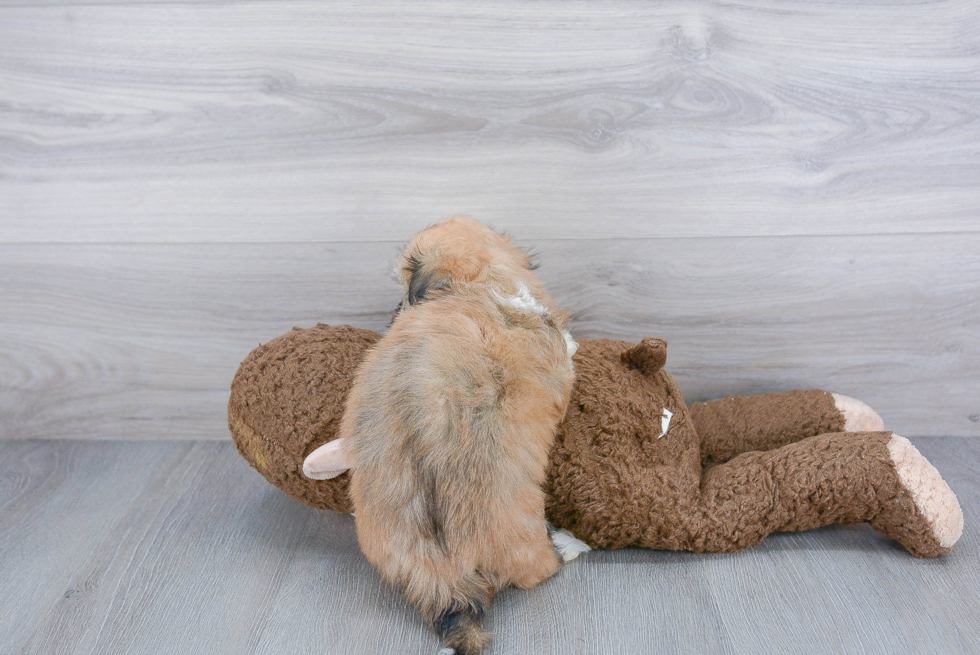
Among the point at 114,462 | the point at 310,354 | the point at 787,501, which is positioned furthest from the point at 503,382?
the point at 114,462

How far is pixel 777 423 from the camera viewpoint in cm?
123

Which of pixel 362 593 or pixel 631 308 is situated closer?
pixel 362 593

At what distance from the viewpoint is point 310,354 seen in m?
1.13

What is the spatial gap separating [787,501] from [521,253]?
535 millimetres

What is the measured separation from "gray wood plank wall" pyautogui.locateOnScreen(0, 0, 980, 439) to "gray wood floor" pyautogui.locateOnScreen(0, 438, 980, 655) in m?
0.35

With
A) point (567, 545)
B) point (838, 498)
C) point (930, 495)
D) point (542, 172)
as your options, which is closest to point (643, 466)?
point (567, 545)

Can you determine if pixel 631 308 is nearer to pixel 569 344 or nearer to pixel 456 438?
pixel 569 344

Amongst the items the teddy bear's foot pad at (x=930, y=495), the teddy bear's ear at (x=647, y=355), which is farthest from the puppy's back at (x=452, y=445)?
the teddy bear's foot pad at (x=930, y=495)

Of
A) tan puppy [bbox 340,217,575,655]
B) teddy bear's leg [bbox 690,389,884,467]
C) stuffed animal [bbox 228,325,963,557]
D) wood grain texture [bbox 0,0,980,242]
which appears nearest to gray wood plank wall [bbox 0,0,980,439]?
wood grain texture [bbox 0,0,980,242]

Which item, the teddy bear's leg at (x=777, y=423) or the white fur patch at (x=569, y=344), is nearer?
the white fur patch at (x=569, y=344)

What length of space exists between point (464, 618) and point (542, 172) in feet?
2.42

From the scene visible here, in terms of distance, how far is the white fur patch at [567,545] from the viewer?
1.08 m

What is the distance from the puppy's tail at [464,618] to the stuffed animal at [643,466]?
0.19 meters

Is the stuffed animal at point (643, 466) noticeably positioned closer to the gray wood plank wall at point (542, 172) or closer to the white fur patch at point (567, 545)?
the white fur patch at point (567, 545)
